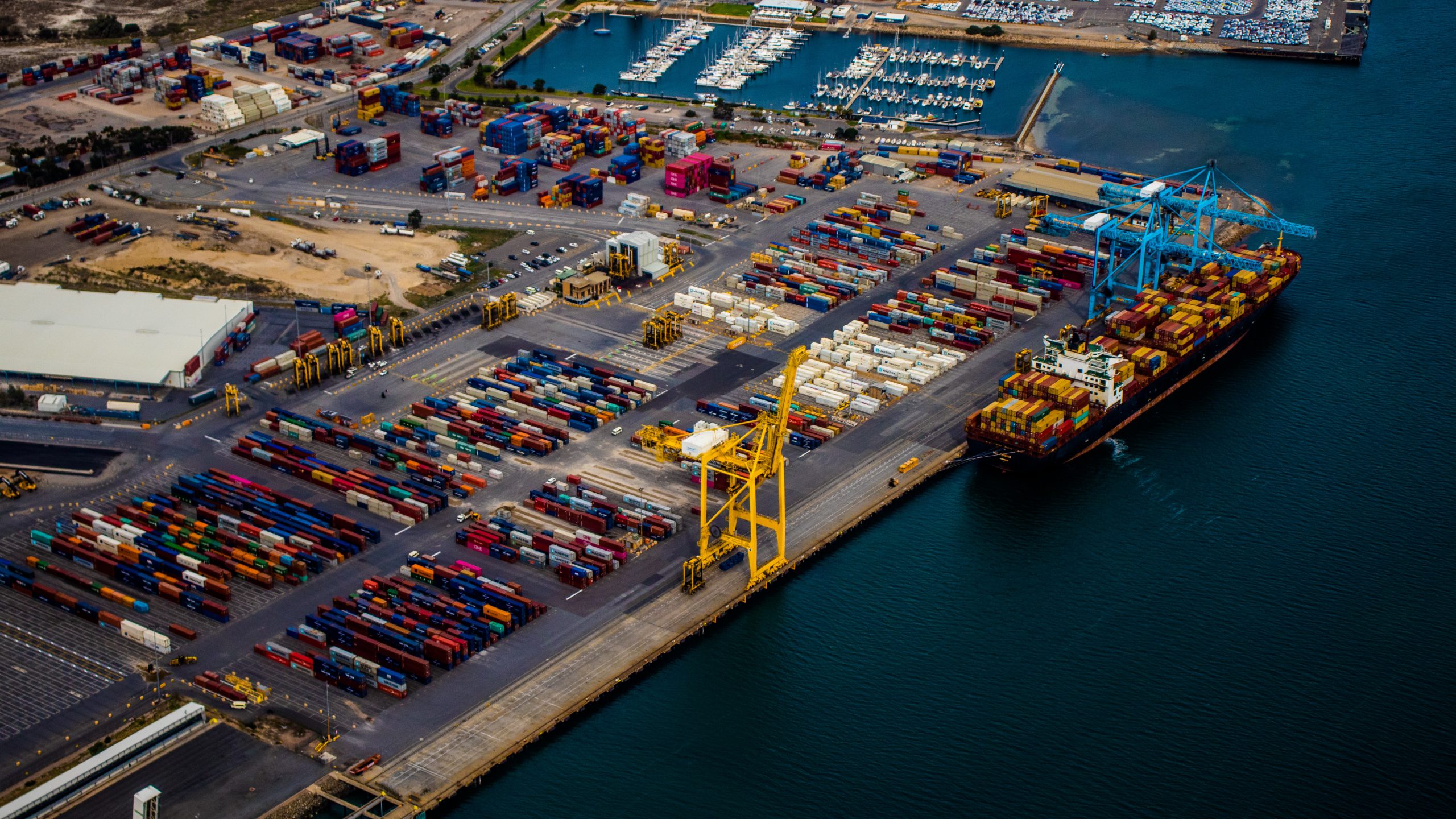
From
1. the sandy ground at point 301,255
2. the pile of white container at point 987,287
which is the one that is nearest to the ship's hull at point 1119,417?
the pile of white container at point 987,287

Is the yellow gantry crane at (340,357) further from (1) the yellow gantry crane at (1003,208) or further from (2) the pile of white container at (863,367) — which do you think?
(1) the yellow gantry crane at (1003,208)

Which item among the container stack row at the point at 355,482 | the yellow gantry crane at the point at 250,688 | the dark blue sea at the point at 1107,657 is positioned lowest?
the dark blue sea at the point at 1107,657

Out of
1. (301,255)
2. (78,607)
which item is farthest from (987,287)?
(78,607)

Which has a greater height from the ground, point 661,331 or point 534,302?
point 534,302

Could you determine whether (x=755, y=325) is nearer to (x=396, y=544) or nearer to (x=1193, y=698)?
(x=396, y=544)

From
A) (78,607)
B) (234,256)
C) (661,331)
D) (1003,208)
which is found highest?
(234,256)

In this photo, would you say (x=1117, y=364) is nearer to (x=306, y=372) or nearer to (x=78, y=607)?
(x=306, y=372)

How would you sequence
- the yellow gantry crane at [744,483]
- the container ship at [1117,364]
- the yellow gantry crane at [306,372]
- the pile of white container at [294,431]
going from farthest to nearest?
the yellow gantry crane at [306,372], the pile of white container at [294,431], the container ship at [1117,364], the yellow gantry crane at [744,483]

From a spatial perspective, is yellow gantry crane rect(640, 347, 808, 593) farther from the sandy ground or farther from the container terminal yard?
the sandy ground
